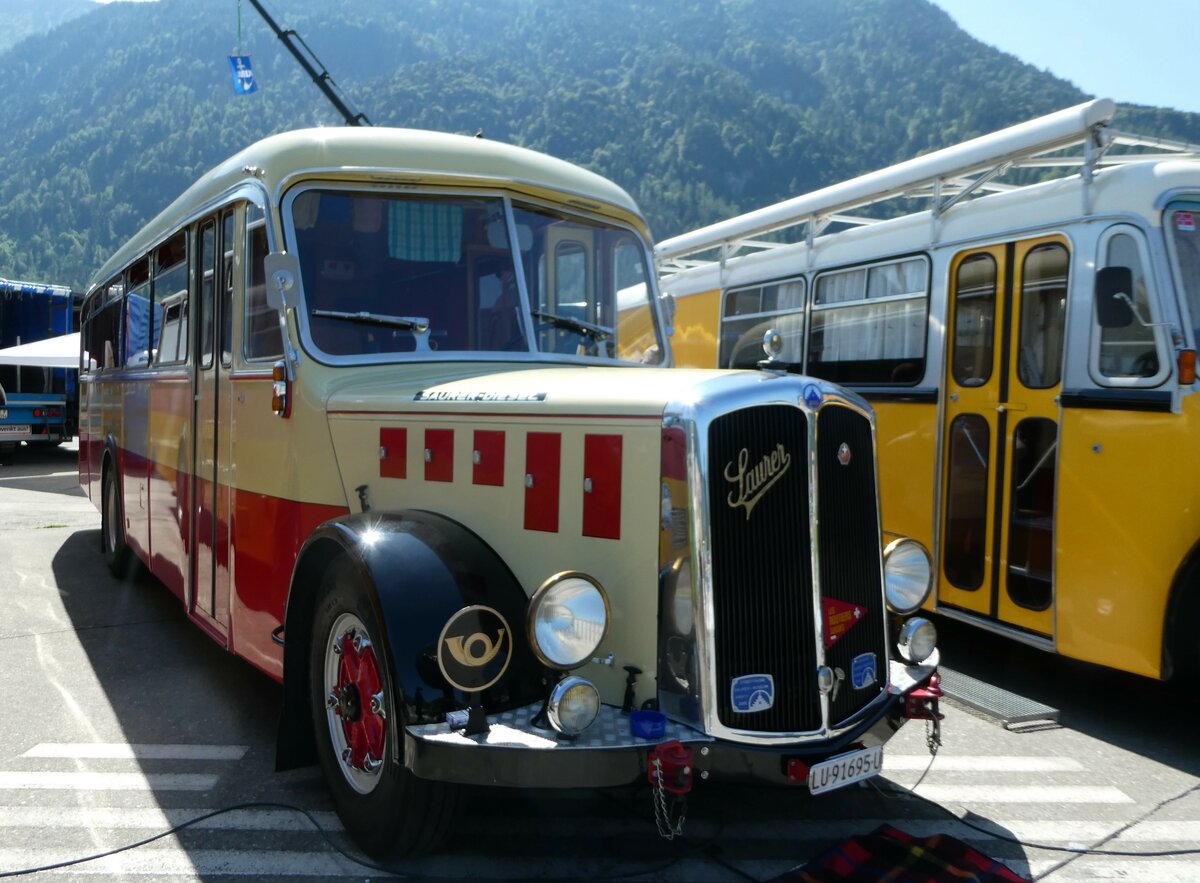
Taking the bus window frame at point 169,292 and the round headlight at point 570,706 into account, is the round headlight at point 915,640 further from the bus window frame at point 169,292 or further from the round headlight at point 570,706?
the bus window frame at point 169,292

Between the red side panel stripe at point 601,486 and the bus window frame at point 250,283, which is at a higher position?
the bus window frame at point 250,283

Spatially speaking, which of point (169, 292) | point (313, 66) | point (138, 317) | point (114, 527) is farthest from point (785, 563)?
point (313, 66)

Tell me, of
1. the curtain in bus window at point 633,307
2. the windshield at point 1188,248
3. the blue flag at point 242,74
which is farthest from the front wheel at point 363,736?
the blue flag at point 242,74

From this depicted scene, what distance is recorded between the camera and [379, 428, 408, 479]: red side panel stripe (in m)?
3.83

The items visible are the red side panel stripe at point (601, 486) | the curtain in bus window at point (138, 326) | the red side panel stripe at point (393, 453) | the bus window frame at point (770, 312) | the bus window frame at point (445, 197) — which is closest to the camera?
the red side panel stripe at point (601, 486)

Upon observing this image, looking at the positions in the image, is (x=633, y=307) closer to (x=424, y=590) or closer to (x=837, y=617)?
(x=837, y=617)

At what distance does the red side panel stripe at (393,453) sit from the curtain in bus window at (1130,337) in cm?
358

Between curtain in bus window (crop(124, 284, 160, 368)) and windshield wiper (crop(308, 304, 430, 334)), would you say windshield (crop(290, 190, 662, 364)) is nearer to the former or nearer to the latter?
windshield wiper (crop(308, 304, 430, 334))

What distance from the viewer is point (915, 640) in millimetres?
3762

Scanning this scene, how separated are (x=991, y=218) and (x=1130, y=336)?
1.34 m

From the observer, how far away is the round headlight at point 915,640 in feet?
12.3

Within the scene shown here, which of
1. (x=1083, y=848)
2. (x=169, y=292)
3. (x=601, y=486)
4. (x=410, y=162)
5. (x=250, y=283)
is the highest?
(x=410, y=162)

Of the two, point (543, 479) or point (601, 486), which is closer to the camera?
point (601, 486)

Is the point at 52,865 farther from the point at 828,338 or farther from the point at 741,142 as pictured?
the point at 741,142
